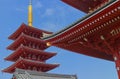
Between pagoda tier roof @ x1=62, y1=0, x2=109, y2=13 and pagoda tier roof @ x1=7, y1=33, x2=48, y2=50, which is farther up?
pagoda tier roof @ x1=7, y1=33, x2=48, y2=50

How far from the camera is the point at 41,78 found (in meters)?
20.0

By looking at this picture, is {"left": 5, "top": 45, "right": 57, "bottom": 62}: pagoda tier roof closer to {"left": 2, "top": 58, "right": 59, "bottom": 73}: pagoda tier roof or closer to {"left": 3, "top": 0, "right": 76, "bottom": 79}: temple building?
{"left": 3, "top": 0, "right": 76, "bottom": 79}: temple building

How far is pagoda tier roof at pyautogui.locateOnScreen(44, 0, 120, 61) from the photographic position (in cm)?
1120

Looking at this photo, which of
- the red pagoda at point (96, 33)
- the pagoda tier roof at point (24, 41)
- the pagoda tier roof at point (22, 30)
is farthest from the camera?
the pagoda tier roof at point (22, 30)

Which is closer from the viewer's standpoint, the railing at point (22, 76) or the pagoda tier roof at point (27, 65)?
the railing at point (22, 76)

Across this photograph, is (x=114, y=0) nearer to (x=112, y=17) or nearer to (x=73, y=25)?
(x=112, y=17)

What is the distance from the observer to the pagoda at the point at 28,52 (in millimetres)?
39594

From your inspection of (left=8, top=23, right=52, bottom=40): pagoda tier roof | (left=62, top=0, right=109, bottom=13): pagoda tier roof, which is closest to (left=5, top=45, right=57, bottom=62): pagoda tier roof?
(left=8, top=23, right=52, bottom=40): pagoda tier roof

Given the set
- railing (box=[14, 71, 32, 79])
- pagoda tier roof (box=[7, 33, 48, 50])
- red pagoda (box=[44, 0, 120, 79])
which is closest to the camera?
red pagoda (box=[44, 0, 120, 79])

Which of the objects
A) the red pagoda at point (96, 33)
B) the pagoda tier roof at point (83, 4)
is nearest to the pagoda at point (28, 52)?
the pagoda tier roof at point (83, 4)

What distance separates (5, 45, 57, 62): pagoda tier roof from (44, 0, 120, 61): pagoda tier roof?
85.9ft

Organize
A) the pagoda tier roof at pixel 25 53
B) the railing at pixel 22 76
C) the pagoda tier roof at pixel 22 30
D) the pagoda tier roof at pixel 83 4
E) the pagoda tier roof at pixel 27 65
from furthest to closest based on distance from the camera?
1. the pagoda tier roof at pixel 22 30
2. the pagoda tier roof at pixel 25 53
3. the pagoda tier roof at pixel 27 65
4. the railing at pixel 22 76
5. the pagoda tier roof at pixel 83 4

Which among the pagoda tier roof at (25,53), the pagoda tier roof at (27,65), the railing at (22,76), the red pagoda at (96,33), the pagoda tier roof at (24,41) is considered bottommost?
the railing at (22,76)

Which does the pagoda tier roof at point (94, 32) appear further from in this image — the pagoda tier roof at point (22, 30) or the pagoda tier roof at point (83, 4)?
the pagoda tier roof at point (22, 30)
